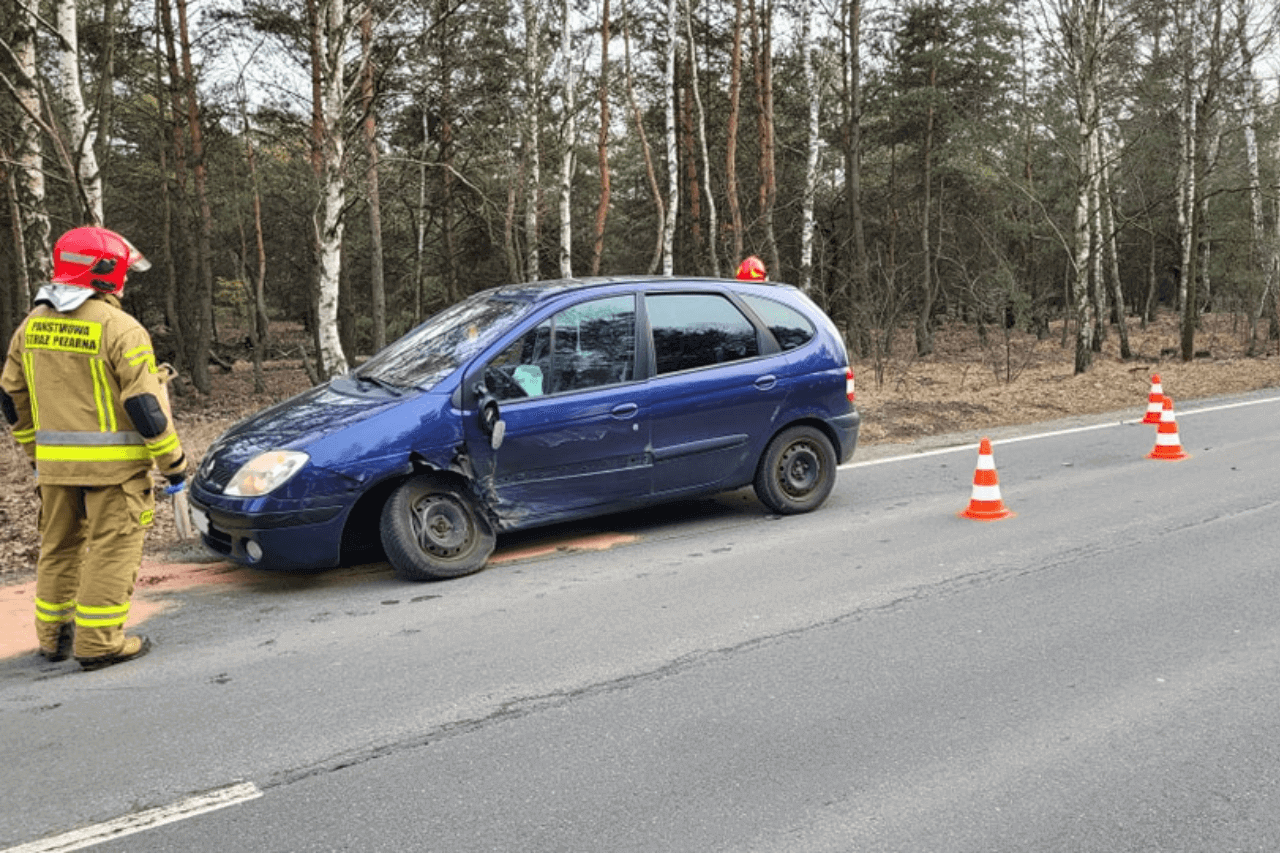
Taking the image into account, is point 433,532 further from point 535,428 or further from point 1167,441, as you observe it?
point 1167,441

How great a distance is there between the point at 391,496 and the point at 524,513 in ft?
2.80

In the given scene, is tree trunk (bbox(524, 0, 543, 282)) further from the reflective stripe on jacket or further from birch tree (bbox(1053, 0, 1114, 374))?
the reflective stripe on jacket

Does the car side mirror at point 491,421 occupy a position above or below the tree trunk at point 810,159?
below

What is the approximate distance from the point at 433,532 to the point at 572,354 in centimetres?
144

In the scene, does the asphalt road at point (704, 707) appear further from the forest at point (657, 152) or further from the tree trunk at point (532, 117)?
the tree trunk at point (532, 117)

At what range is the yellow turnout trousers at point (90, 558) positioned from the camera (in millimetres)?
4359

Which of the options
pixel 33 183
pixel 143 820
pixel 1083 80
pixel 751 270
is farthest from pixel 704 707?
pixel 1083 80

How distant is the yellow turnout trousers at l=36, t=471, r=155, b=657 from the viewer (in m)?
4.36

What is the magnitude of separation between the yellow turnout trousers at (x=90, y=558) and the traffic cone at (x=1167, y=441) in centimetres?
889

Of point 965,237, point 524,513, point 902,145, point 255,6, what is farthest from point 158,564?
point 965,237

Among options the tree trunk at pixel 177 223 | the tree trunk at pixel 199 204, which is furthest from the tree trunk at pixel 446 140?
the tree trunk at pixel 177 223

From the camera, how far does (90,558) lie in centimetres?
439

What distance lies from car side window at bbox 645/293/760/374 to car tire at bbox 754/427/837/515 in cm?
74

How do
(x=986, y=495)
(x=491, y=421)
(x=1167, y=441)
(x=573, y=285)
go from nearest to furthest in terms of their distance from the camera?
(x=491, y=421) < (x=573, y=285) < (x=986, y=495) < (x=1167, y=441)
